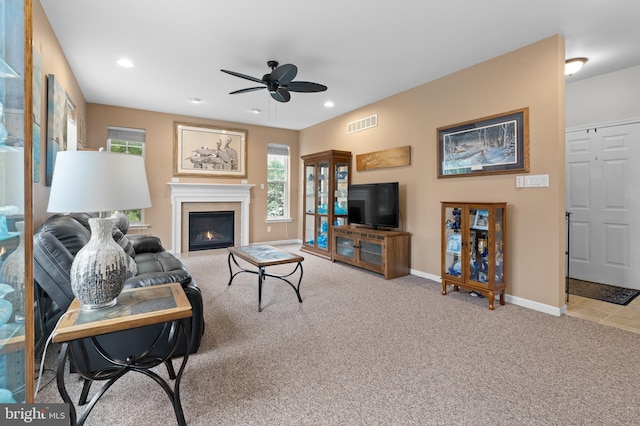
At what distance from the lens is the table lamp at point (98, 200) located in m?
1.38

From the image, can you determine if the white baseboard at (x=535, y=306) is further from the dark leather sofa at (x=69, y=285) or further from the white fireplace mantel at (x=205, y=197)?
the white fireplace mantel at (x=205, y=197)

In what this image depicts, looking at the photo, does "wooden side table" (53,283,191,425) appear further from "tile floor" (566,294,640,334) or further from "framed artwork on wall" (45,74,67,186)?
"tile floor" (566,294,640,334)

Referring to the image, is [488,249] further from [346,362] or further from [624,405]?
[346,362]

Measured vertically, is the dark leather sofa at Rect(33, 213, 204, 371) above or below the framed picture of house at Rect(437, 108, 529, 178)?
below

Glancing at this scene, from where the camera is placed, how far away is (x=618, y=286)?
3.70 meters

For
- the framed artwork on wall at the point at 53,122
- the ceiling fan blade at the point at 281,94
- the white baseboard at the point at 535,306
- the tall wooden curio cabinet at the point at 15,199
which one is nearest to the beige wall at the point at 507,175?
the white baseboard at the point at 535,306

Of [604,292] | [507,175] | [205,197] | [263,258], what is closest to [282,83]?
[263,258]

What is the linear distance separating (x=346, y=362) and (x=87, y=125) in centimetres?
552

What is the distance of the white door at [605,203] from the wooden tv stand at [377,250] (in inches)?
88.0

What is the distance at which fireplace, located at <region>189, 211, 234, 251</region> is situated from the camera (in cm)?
594

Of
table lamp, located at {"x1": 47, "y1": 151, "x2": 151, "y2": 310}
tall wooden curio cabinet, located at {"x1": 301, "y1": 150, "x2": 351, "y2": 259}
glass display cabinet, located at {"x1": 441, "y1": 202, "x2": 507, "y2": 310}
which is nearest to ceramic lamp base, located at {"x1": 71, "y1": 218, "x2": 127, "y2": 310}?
table lamp, located at {"x1": 47, "y1": 151, "x2": 151, "y2": 310}

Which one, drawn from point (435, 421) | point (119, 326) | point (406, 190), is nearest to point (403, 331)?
point (435, 421)

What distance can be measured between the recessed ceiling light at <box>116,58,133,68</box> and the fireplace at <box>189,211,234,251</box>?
2.87 metres

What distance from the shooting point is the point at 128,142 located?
532 centimetres
